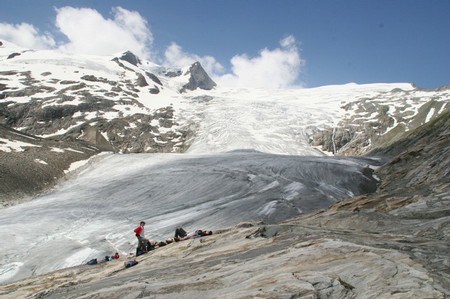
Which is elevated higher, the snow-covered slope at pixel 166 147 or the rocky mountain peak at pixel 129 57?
the rocky mountain peak at pixel 129 57

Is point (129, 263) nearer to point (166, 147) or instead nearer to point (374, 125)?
point (166, 147)

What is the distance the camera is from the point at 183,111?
107 meters

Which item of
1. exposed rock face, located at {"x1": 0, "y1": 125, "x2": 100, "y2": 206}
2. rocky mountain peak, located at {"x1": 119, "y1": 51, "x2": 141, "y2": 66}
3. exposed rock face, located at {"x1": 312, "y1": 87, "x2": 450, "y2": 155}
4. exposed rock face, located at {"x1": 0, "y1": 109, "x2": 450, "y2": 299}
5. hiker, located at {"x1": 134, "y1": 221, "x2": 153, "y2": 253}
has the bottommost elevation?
exposed rock face, located at {"x1": 0, "y1": 109, "x2": 450, "y2": 299}

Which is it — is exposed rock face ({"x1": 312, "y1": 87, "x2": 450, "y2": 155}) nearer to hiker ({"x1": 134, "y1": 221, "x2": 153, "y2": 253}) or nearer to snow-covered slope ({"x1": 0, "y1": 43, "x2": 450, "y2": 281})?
snow-covered slope ({"x1": 0, "y1": 43, "x2": 450, "y2": 281})

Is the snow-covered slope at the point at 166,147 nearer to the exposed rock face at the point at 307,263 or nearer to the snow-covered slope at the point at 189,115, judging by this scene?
the snow-covered slope at the point at 189,115

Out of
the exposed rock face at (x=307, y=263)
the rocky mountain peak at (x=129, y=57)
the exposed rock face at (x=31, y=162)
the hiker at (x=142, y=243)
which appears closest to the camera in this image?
the exposed rock face at (x=307, y=263)

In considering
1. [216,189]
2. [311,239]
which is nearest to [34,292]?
[311,239]

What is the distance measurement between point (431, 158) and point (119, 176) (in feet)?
104

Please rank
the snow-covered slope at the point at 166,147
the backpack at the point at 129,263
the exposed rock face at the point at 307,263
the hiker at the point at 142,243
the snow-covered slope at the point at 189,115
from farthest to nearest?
the snow-covered slope at the point at 189,115, the snow-covered slope at the point at 166,147, the hiker at the point at 142,243, the backpack at the point at 129,263, the exposed rock face at the point at 307,263

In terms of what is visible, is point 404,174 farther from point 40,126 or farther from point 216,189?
point 40,126

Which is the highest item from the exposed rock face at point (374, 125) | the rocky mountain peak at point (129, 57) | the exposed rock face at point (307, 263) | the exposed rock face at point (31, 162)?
the rocky mountain peak at point (129, 57)

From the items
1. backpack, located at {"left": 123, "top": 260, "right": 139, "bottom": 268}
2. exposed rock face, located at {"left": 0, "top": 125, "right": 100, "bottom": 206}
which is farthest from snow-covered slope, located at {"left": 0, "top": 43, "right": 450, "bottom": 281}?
backpack, located at {"left": 123, "top": 260, "right": 139, "bottom": 268}

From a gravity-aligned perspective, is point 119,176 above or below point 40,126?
below

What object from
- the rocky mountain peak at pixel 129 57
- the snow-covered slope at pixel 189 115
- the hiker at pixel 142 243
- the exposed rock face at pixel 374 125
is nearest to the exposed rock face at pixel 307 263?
the hiker at pixel 142 243
